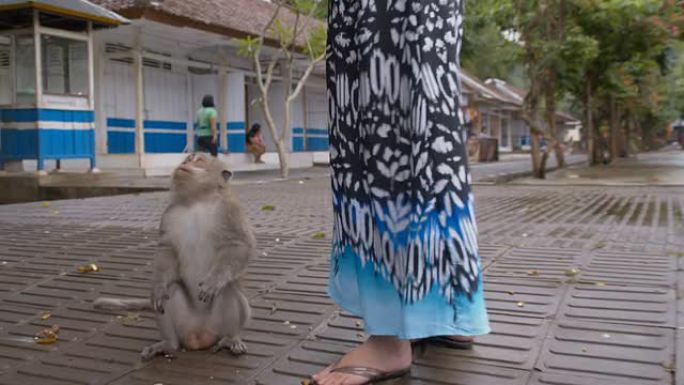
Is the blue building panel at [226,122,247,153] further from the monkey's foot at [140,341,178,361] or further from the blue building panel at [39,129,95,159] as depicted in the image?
the monkey's foot at [140,341,178,361]

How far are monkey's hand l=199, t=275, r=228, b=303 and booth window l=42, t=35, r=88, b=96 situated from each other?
34.0ft

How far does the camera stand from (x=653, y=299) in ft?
10.7

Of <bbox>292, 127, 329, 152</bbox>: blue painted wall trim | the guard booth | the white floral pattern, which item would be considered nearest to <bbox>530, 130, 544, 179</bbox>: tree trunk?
the guard booth

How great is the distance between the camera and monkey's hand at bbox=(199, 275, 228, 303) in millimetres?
2334

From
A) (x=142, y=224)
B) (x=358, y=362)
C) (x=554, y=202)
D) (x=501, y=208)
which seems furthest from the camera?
(x=554, y=202)

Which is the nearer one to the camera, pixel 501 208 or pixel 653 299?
pixel 653 299

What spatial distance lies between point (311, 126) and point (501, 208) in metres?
15.0

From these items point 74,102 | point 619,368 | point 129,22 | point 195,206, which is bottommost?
point 619,368

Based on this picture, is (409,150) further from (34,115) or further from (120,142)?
(120,142)

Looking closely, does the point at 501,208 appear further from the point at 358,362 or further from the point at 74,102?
the point at 74,102

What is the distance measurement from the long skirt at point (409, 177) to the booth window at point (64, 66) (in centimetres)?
1057

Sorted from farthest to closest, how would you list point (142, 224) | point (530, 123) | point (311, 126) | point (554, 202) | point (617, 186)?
point (311, 126) → point (530, 123) → point (617, 186) → point (554, 202) → point (142, 224)

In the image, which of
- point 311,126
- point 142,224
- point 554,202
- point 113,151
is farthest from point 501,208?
point 311,126

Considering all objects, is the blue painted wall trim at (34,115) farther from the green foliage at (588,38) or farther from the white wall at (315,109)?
the white wall at (315,109)
